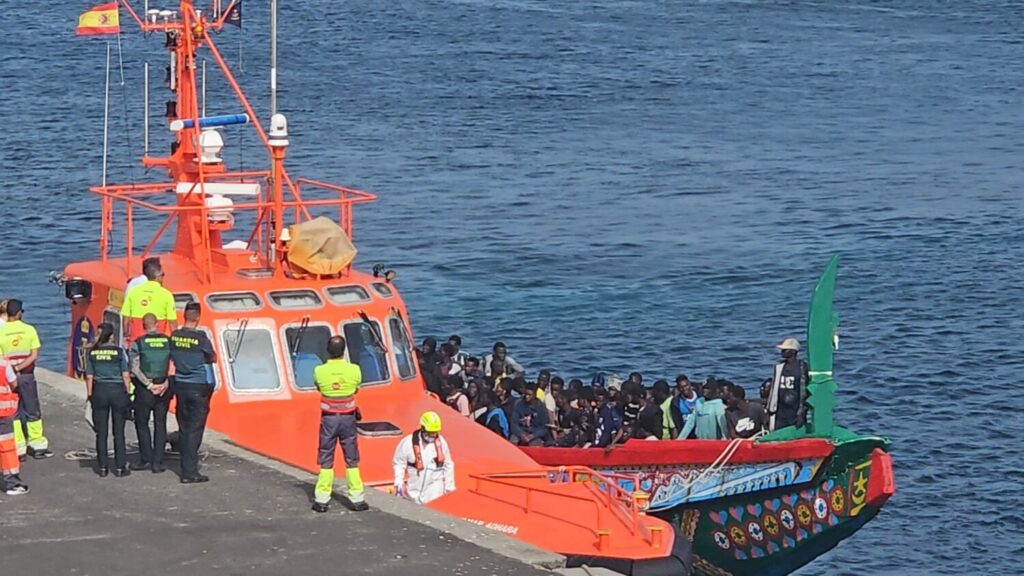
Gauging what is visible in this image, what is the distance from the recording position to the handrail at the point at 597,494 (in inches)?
608

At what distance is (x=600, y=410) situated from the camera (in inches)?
808

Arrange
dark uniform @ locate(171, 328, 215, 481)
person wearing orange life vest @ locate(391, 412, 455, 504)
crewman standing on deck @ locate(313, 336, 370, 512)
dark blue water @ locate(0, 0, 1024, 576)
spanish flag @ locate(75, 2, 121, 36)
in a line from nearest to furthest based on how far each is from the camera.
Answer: crewman standing on deck @ locate(313, 336, 370, 512) → dark uniform @ locate(171, 328, 215, 481) → person wearing orange life vest @ locate(391, 412, 455, 504) → spanish flag @ locate(75, 2, 121, 36) → dark blue water @ locate(0, 0, 1024, 576)

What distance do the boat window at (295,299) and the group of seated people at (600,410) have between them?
113 inches

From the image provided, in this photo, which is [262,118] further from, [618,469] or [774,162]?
[618,469]

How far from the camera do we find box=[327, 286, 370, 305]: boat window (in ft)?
59.6

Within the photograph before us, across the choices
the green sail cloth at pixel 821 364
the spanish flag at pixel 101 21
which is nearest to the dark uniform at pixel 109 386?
the green sail cloth at pixel 821 364

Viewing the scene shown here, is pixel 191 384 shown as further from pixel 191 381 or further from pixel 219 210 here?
pixel 219 210

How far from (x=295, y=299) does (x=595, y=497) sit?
3785 mm

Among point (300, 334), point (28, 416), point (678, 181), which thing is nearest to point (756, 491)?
point (300, 334)

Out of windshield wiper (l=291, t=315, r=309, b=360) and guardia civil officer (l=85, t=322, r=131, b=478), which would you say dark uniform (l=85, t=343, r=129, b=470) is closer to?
guardia civil officer (l=85, t=322, r=131, b=478)

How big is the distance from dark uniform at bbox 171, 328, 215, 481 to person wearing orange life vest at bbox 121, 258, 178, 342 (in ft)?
3.51

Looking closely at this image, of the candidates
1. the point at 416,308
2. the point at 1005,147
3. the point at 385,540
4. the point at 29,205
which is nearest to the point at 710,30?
the point at 1005,147

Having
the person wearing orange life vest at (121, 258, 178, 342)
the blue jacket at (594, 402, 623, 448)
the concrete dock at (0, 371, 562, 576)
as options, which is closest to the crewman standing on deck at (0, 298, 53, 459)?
the concrete dock at (0, 371, 562, 576)

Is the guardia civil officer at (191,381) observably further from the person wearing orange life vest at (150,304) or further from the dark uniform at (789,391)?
the dark uniform at (789,391)
